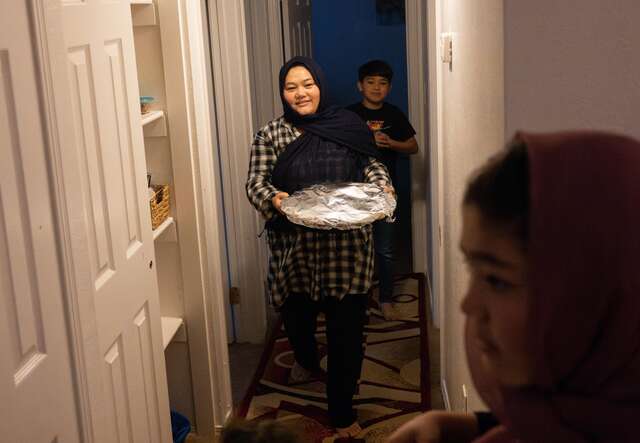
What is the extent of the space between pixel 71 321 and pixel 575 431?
3.94 ft

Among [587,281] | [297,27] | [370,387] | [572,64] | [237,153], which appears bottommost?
[370,387]

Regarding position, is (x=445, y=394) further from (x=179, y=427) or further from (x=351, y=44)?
(x=351, y=44)

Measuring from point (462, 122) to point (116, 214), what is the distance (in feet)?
3.08

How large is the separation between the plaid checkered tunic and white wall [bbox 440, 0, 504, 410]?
31 cm

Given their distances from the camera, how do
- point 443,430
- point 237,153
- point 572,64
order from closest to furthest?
point 443,430 < point 572,64 < point 237,153

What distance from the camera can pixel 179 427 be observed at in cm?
291

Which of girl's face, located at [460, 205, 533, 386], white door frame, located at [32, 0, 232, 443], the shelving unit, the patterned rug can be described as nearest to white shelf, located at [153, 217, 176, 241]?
the shelving unit

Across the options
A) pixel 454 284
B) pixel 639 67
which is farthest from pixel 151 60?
pixel 639 67

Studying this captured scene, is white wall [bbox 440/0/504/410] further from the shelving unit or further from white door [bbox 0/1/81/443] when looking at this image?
the shelving unit

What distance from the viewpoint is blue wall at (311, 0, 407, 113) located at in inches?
188

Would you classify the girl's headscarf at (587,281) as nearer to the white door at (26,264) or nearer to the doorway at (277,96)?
the white door at (26,264)

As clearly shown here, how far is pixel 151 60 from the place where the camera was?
9.05ft

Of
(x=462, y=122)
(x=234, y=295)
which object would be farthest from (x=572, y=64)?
(x=234, y=295)

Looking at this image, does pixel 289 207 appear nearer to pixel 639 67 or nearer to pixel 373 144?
pixel 373 144
